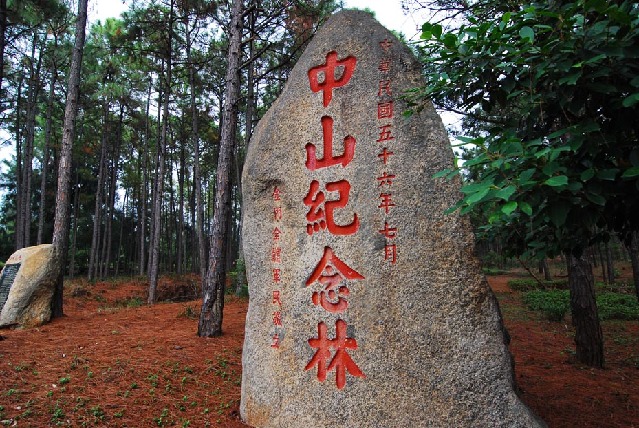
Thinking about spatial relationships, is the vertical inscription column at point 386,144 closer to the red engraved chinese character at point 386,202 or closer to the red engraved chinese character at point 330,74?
the red engraved chinese character at point 386,202

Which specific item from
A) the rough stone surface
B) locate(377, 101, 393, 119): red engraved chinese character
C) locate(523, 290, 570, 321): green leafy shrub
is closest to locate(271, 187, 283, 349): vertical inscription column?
locate(377, 101, 393, 119): red engraved chinese character

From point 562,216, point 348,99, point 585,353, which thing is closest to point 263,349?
point 348,99

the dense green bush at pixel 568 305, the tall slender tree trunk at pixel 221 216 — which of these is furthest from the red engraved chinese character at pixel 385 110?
the dense green bush at pixel 568 305

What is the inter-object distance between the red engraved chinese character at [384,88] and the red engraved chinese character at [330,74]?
316mm

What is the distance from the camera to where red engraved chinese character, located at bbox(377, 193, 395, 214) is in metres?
3.18

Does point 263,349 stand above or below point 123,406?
above

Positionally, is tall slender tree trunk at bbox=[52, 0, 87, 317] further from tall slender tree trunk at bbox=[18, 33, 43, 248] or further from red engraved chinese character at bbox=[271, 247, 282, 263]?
tall slender tree trunk at bbox=[18, 33, 43, 248]

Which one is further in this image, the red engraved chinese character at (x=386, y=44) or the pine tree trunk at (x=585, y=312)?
the pine tree trunk at (x=585, y=312)

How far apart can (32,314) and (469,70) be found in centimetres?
748

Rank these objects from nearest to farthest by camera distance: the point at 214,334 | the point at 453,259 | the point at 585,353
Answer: the point at 453,259, the point at 585,353, the point at 214,334

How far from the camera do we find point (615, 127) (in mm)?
1835

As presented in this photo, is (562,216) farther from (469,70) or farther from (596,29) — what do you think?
(469,70)

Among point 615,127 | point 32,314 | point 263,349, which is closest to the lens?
point 615,127

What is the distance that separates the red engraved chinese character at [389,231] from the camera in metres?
3.12
